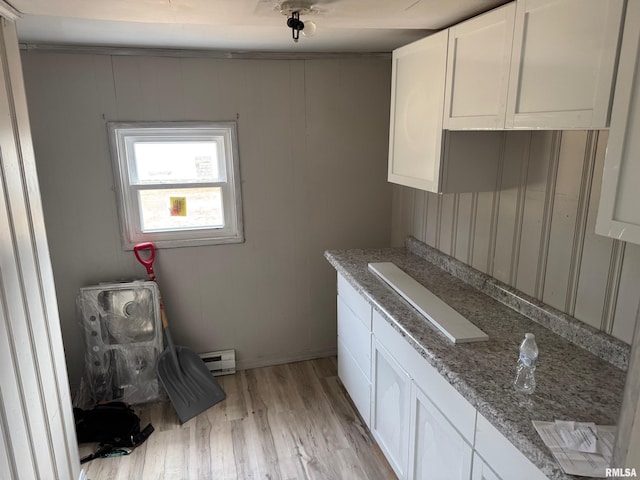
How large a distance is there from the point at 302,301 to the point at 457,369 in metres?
1.81

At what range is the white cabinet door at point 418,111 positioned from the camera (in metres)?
1.85

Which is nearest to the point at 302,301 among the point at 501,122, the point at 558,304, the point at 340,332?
the point at 340,332

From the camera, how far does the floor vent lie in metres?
3.02

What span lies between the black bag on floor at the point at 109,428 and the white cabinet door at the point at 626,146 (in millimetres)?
2486

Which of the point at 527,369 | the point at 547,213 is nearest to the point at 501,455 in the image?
the point at 527,369

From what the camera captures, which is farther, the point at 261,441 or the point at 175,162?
the point at 175,162

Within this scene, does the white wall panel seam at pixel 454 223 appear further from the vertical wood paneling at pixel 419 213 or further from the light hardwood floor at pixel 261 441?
the light hardwood floor at pixel 261 441

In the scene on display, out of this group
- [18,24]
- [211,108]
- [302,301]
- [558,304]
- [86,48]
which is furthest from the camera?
[302,301]

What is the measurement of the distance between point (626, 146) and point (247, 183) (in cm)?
220

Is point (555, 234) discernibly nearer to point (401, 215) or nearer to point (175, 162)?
point (401, 215)

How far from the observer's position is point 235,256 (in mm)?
2949

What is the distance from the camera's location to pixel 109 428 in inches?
97.0

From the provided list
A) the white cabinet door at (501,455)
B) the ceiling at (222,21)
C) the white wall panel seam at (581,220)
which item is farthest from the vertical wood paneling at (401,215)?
the white cabinet door at (501,455)

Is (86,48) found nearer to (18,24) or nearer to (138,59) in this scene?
(138,59)
